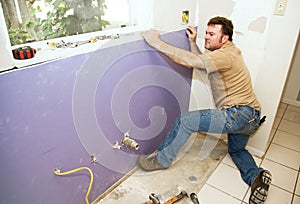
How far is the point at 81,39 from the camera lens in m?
1.17

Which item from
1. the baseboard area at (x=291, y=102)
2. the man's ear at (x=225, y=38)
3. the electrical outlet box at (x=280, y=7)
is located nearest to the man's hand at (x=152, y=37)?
the man's ear at (x=225, y=38)

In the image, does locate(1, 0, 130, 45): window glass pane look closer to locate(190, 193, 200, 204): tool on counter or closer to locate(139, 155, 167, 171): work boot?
locate(139, 155, 167, 171): work boot

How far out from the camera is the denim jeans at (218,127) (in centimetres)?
150

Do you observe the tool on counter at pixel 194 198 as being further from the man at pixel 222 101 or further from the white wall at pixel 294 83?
the white wall at pixel 294 83

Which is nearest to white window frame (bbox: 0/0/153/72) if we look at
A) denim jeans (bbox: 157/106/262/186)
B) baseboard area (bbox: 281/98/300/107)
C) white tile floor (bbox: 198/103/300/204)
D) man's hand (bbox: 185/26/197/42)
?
man's hand (bbox: 185/26/197/42)

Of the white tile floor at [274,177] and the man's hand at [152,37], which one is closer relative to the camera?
the man's hand at [152,37]

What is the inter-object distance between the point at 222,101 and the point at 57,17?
1119 mm

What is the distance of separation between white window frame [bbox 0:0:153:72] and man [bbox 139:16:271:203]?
0.09m

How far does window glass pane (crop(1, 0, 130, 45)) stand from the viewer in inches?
37.5

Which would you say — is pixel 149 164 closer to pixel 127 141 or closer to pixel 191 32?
pixel 127 141

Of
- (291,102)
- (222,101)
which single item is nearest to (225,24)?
(222,101)

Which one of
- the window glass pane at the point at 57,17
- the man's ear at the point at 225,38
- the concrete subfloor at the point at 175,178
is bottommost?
the concrete subfloor at the point at 175,178

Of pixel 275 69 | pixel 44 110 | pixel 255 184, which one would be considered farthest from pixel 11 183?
pixel 275 69

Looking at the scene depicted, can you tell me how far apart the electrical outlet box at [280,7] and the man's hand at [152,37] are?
0.73 meters
